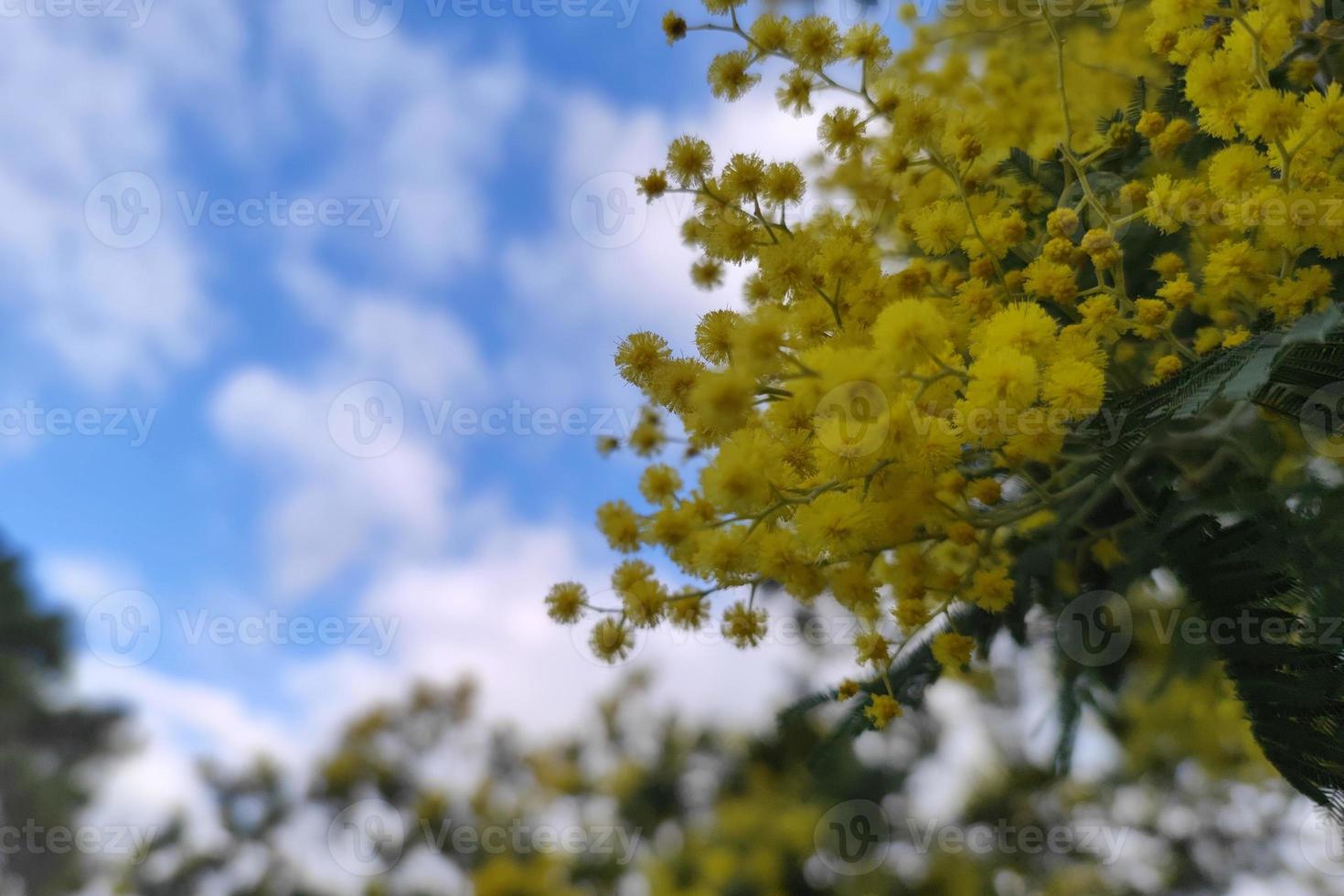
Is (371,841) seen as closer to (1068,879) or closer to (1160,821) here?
(1068,879)

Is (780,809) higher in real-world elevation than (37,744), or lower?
lower

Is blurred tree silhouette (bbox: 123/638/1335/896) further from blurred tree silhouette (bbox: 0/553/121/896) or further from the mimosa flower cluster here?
blurred tree silhouette (bbox: 0/553/121/896)

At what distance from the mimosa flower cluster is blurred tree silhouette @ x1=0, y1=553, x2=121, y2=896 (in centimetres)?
1368

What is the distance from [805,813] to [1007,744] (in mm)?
1425

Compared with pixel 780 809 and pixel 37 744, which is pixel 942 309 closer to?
pixel 780 809

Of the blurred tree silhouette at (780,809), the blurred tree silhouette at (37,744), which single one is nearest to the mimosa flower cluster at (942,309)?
the blurred tree silhouette at (780,809)

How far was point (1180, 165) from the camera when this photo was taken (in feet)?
4.98

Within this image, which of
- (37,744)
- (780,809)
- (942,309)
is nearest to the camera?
(942,309)

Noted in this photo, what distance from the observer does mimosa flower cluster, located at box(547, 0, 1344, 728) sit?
1.10 metres

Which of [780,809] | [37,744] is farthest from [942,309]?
[37,744]

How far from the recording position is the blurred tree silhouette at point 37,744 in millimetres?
12898

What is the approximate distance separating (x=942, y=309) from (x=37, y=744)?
61.1ft

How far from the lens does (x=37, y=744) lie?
49.8ft

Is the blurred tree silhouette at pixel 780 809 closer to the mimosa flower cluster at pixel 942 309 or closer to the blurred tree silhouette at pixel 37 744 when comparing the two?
the mimosa flower cluster at pixel 942 309
